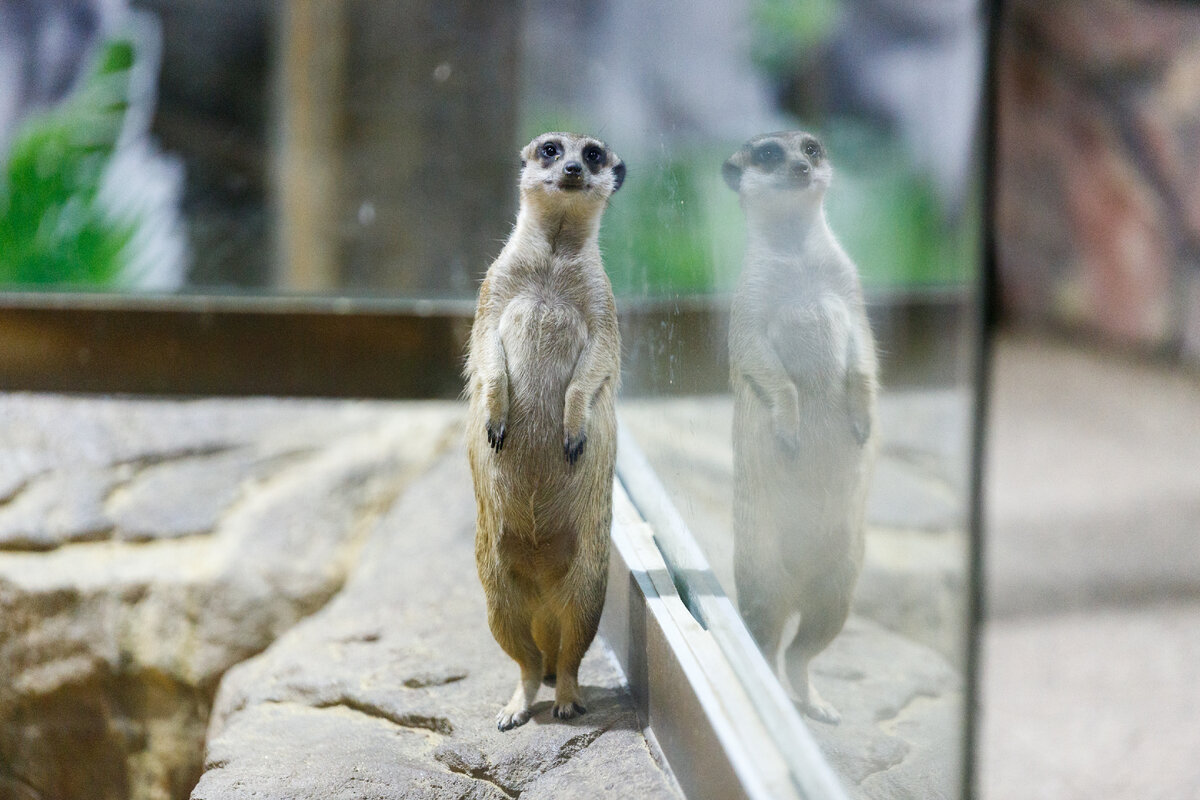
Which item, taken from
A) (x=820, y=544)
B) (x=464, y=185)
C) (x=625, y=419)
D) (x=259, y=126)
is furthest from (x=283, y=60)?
(x=820, y=544)

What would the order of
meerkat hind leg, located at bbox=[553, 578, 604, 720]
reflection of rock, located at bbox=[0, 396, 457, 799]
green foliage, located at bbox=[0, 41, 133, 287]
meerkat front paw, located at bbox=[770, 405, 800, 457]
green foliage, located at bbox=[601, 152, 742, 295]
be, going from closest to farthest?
meerkat front paw, located at bbox=[770, 405, 800, 457] < green foliage, located at bbox=[601, 152, 742, 295] < meerkat hind leg, located at bbox=[553, 578, 604, 720] < reflection of rock, located at bbox=[0, 396, 457, 799] < green foliage, located at bbox=[0, 41, 133, 287]

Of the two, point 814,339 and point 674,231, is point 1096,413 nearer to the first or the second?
point 674,231

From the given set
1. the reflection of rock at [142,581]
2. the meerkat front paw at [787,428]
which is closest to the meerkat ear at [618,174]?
the meerkat front paw at [787,428]

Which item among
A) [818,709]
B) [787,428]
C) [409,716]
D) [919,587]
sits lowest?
[409,716]

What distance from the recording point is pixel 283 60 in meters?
4.32

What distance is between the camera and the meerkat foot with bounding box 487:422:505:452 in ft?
4.56

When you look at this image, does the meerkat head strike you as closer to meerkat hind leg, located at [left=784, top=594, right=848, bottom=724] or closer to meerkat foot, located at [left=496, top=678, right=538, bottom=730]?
meerkat hind leg, located at [left=784, top=594, right=848, bottom=724]

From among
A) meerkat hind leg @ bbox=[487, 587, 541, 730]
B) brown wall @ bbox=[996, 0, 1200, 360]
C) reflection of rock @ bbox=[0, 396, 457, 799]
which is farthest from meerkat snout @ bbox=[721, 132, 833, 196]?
brown wall @ bbox=[996, 0, 1200, 360]

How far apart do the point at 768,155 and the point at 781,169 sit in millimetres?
42

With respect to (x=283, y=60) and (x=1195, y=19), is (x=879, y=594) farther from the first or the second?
(x=1195, y=19)

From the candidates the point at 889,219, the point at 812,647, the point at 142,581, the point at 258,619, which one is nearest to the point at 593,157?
the point at 889,219

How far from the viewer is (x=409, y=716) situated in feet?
5.04

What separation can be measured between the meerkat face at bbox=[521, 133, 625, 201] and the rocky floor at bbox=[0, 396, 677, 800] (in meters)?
0.78

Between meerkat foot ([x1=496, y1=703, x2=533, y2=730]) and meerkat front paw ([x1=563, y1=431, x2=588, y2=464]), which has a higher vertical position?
meerkat front paw ([x1=563, y1=431, x2=588, y2=464])
